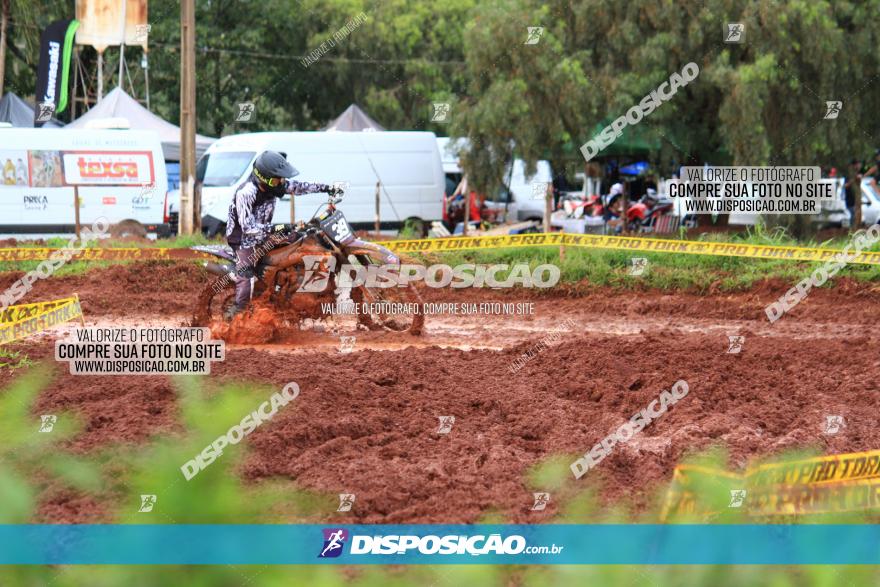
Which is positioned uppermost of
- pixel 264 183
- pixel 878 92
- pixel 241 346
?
pixel 878 92

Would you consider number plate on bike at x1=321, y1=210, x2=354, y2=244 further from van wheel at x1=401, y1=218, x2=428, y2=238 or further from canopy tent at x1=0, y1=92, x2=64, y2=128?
canopy tent at x1=0, y1=92, x2=64, y2=128

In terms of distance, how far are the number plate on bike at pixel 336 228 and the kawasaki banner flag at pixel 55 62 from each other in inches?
855

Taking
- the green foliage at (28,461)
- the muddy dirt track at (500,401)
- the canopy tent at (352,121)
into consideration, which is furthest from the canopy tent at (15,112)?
the green foliage at (28,461)

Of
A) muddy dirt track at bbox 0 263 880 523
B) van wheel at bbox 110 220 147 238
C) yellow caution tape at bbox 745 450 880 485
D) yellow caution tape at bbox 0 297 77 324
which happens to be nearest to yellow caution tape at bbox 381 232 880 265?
muddy dirt track at bbox 0 263 880 523

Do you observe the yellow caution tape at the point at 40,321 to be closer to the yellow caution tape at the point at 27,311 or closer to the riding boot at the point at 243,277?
the yellow caution tape at the point at 27,311

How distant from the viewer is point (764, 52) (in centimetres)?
1880

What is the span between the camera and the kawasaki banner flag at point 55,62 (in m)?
30.5

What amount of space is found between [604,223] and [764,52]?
19.6 feet

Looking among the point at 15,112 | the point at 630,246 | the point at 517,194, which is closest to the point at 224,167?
the point at 630,246

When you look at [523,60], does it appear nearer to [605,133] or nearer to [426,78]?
[605,133]

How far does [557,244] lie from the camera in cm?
1703

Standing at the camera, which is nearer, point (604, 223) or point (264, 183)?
point (264, 183)

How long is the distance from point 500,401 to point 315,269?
3.64 metres

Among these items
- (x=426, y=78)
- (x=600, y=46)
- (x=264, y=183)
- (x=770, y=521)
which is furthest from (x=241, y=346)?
(x=426, y=78)
